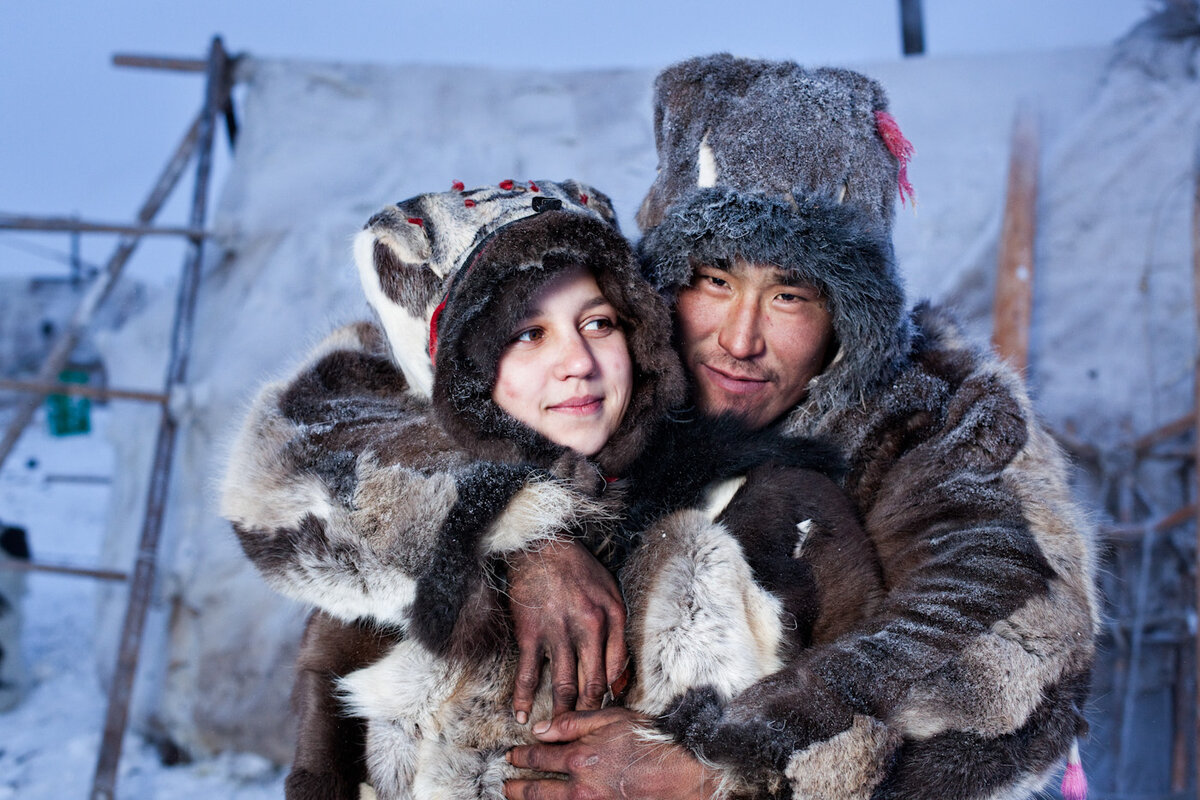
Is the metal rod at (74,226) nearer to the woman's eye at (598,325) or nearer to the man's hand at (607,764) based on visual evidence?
the woman's eye at (598,325)

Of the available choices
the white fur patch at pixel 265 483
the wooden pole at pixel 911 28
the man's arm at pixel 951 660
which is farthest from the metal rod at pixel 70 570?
the wooden pole at pixel 911 28

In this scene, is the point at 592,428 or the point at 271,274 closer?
the point at 592,428

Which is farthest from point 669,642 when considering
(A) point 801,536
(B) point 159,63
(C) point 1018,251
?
(B) point 159,63

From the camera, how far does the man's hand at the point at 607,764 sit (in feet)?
4.30

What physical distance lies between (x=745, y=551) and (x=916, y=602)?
0.29 metres

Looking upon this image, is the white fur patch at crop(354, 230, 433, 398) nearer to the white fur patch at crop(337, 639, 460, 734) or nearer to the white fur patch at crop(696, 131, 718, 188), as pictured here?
the white fur patch at crop(337, 639, 460, 734)

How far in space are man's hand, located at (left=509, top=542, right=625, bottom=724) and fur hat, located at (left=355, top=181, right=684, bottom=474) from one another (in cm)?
26

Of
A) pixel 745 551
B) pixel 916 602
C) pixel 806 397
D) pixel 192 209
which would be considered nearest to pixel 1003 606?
pixel 916 602

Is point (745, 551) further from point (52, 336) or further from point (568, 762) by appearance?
point (52, 336)

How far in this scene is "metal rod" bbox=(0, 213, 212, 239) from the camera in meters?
3.85

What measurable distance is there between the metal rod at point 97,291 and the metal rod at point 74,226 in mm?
85

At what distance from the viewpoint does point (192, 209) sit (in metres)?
4.18

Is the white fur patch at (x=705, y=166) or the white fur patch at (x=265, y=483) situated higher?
the white fur patch at (x=705, y=166)

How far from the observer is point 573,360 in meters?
1.60
